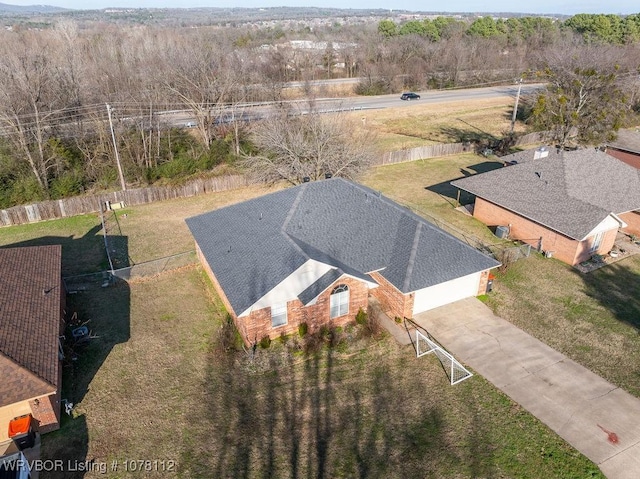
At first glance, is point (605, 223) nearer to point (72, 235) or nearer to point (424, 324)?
point (424, 324)

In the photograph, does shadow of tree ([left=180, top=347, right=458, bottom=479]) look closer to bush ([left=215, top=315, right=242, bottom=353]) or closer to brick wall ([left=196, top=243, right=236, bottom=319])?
bush ([left=215, top=315, right=242, bottom=353])

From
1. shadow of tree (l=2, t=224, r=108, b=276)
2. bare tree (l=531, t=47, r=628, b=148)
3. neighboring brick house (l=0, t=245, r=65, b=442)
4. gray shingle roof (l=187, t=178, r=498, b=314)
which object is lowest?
shadow of tree (l=2, t=224, r=108, b=276)

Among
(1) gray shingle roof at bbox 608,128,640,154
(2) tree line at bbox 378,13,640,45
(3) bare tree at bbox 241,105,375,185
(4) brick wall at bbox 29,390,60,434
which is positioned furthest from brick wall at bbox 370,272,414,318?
(2) tree line at bbox 378,13,640,45

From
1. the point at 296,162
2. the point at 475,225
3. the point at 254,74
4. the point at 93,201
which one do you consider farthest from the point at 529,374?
the point at 254,74

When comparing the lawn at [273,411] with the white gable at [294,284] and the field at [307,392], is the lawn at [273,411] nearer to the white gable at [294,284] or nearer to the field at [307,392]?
the field at [307,392]

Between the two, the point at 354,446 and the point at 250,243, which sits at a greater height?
the point at 250,243
